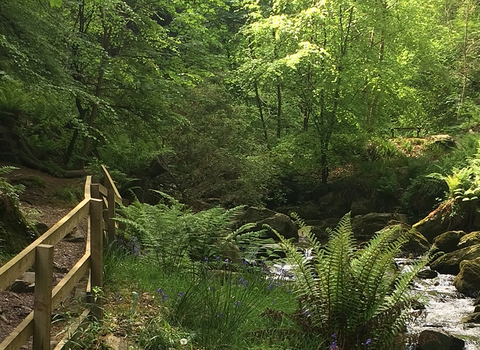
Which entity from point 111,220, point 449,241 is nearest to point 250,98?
point 449,241

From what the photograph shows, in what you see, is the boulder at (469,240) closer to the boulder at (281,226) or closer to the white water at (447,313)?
the white water at (447,313)

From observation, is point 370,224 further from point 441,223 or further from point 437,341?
point 437,341

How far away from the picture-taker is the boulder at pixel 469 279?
8.86 metres

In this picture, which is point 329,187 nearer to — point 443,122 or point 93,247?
point 443,122

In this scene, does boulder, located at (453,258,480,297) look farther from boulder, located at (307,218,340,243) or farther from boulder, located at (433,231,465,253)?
boulder, located at (307,218,340,243)

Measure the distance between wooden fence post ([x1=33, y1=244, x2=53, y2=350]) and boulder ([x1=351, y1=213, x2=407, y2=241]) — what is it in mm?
11999

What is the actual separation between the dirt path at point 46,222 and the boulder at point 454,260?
7.80m

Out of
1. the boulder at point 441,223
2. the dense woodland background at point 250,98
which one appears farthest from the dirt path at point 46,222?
the boulder at point 441,223

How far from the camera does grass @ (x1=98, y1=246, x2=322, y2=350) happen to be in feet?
11.9

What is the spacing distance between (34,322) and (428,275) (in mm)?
9299

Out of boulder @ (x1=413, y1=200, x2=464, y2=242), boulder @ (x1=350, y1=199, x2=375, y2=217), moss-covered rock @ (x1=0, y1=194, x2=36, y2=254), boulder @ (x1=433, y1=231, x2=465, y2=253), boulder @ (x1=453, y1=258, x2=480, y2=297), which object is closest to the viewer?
moss-covered rock @ (x1=0, y1=194, x2=36, y2=254)

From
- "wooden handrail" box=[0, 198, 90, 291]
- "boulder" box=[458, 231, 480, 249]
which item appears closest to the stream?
"boulder" box=[458, 231, 480, 249]

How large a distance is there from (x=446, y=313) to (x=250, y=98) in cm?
1673

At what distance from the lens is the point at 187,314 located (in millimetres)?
4137
